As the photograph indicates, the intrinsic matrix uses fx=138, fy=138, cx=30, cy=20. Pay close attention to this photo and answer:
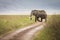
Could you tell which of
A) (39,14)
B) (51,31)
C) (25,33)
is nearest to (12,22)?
(25,33)

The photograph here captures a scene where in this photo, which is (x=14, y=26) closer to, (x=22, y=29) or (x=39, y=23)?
(x=22, y=29)

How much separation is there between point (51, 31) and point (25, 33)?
0.46m

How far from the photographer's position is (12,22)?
7.74 ft

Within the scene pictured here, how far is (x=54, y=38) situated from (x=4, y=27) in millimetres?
869

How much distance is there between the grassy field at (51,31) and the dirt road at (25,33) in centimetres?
9

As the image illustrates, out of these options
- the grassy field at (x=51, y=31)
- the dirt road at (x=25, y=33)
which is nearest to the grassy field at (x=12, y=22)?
the dirt road at (x=25, y=33)

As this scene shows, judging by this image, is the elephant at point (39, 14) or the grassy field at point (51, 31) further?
the elephant at point (39, 14)

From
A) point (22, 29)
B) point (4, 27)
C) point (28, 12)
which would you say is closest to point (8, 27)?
point (4, 27)

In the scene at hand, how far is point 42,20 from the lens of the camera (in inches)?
95.9

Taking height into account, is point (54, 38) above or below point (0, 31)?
below

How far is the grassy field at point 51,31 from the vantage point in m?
2.31

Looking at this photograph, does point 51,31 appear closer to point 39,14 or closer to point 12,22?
point 39,14

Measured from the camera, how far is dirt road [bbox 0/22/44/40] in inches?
89.9

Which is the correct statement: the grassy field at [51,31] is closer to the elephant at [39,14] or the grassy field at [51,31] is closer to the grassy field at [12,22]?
the elephant at [39,14]
